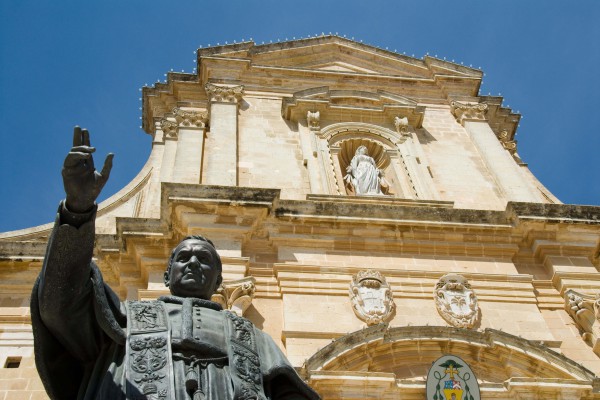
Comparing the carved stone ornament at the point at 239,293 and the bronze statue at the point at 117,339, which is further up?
the carved stone ornament at the point at 239,293

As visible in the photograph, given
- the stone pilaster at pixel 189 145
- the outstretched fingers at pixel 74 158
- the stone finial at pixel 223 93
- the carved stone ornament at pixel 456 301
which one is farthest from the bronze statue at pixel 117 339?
the stone finial at pixel 223 93

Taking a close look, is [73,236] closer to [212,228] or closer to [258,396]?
[258,396]

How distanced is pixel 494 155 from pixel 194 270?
9826 mm

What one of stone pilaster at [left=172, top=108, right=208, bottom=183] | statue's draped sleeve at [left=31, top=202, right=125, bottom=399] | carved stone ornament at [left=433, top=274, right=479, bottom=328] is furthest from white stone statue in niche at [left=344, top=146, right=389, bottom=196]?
statue's draped sleeve at [left=31, top=202, right=125, bottom=399]

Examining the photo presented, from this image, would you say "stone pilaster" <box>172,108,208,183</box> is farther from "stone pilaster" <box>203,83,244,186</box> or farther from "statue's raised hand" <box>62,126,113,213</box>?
"statue's raised hand" <box>62,126,113,213</box>

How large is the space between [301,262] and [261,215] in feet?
2.60

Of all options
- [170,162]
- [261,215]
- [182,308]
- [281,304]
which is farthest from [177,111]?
[182,308]

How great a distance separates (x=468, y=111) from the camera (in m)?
14.0

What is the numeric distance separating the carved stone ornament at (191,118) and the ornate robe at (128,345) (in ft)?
30.8

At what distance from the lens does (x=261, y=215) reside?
9500mm

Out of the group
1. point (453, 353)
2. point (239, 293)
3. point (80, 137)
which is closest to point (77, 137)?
point (80, 137)

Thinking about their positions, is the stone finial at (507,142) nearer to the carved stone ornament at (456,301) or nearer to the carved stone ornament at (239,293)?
the carved stone ornament at (456,301)

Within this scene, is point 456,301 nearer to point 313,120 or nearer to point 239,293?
point 239,293

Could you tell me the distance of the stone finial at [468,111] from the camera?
13.9 meters
